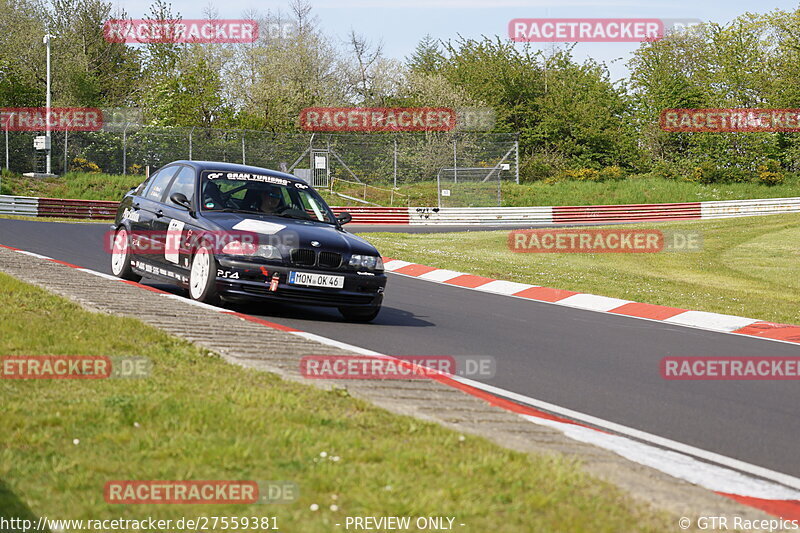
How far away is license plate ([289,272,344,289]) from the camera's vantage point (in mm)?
10031

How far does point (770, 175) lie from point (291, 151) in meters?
29.6

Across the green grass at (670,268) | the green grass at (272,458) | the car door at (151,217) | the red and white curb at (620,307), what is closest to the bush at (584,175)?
the green grass at (670,268)

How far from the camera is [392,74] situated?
73.2 meters

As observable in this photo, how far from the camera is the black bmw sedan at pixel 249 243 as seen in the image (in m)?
10.0

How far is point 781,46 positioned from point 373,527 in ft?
233

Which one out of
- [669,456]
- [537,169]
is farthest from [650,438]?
[537,169]

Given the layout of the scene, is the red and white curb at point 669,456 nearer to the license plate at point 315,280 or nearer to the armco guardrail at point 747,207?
the license plate at point 315,280

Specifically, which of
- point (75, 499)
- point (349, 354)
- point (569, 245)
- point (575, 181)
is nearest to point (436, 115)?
point (575, 181)

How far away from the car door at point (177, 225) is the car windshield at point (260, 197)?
0.70 ft

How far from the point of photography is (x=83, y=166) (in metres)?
40.2

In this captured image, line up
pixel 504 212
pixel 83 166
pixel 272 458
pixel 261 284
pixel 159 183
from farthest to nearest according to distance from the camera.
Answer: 1. pixel 504 212
2. pixel 83 166
3. pixel 159 183
4. pixel 261 284
5. pixel 272 458

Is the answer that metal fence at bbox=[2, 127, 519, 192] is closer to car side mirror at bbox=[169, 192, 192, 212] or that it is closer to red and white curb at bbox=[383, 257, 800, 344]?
red and white curb at bbox=[383, 257, 800, 344]

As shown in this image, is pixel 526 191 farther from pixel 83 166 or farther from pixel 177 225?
pixel 177 225

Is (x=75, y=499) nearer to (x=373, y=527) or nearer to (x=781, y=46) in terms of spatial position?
(x=373, y=527)
